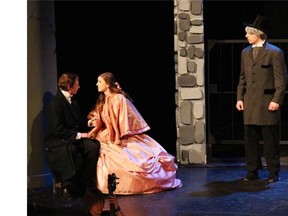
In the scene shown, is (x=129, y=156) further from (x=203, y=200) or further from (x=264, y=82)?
(x=264, y=82)

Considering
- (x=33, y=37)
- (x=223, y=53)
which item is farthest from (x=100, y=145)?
(x=223, y=53)

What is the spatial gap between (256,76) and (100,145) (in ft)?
5.57

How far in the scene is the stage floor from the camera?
529 cm

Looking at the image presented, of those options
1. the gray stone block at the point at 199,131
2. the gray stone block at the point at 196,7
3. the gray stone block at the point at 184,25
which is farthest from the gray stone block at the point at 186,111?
the gray stone block at the point at 196,7

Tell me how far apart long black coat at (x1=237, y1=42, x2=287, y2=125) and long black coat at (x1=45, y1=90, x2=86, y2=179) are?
1.78 metres

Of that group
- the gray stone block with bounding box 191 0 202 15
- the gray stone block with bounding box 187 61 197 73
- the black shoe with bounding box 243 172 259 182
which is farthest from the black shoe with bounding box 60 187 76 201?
the gray stone block with bounding box 191 0 202 15

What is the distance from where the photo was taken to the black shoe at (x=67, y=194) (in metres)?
5.88

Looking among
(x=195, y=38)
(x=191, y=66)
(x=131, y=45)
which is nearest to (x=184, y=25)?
(x=195, y=38)

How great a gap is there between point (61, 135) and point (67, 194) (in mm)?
556

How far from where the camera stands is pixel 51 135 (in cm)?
609

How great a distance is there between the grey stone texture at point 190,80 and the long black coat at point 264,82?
1.08 m

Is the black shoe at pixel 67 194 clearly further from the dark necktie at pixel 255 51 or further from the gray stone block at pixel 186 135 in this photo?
the dark necktie at pixel 255 51
